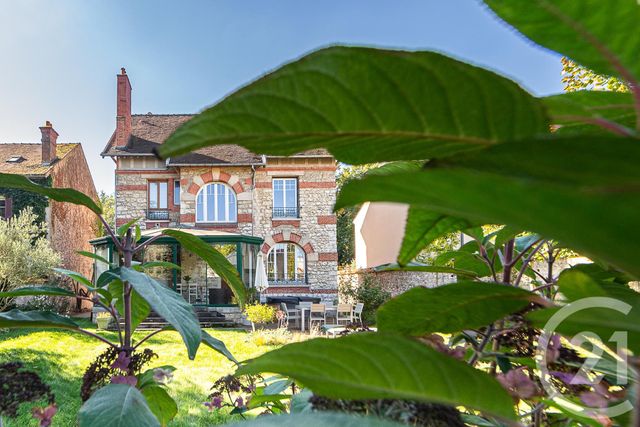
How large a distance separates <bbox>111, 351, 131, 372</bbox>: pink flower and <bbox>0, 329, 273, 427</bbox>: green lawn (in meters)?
3.20

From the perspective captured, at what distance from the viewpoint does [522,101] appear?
0.86ft

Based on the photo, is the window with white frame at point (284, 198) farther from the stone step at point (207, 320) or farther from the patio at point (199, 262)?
the stone step at point (207, 320)

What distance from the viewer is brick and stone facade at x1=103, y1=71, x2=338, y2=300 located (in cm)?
1349

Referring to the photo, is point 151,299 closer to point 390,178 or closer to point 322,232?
point 390,178

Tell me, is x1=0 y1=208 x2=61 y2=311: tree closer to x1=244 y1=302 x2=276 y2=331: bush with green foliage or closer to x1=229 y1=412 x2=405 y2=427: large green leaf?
x1=244 y1=302 x2=276 y2=331: bush with green foliage

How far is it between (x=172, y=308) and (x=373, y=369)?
0.52 metres

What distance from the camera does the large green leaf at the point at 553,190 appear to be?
15 cm

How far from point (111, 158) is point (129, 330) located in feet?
46.0

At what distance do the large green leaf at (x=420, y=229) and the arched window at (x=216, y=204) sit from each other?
534 inches

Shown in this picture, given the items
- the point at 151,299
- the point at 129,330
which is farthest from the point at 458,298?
the point at 129,330

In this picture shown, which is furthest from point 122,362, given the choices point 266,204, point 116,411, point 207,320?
point 266,204

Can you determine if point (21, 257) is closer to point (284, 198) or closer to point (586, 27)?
point (284, 198)

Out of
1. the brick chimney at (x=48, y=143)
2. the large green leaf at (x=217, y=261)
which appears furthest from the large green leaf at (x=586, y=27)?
the brick chimney at (x=48, y=143)

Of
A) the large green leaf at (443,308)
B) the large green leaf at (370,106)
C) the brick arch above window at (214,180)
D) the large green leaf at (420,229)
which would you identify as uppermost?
the brick arch above window at (214,180)
